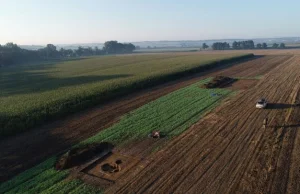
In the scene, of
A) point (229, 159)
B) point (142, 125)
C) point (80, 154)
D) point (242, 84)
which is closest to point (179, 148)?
point (229, 159)

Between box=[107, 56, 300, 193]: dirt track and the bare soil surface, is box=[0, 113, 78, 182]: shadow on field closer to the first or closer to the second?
box=[107, 56, 300, 193]: dirt track

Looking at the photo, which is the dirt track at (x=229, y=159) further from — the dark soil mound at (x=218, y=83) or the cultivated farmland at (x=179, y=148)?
the dark soil mound at (x=218, y=83)

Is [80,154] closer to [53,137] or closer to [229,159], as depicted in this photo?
[53,137]

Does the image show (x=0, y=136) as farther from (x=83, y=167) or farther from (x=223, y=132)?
(x=223, y=132)

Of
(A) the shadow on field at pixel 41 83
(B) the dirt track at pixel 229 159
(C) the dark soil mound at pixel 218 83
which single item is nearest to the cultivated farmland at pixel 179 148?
(B) the dirt track at pixel 229 159

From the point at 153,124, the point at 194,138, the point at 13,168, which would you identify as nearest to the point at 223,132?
the point at 194,138

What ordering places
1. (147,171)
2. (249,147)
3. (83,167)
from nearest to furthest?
(147,171) < (83,167) < (249,147)
